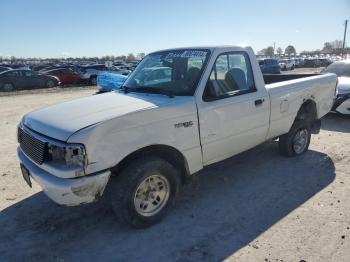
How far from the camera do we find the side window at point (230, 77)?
4.12 m

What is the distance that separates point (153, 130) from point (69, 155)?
0.90 meters

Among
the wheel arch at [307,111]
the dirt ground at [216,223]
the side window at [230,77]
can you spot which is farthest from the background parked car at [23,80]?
the side window at [230,77]

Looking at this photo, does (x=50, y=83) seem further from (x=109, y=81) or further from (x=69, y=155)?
(x=69, y=155)

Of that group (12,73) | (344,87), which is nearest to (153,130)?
(344,87)

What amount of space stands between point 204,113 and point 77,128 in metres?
1.51

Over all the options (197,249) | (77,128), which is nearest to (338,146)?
(197,249)

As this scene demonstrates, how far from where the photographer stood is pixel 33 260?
3.32m

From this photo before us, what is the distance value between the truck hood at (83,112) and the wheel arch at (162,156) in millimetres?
458

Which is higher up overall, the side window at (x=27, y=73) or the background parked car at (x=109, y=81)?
the side window at (x=27, y=73)

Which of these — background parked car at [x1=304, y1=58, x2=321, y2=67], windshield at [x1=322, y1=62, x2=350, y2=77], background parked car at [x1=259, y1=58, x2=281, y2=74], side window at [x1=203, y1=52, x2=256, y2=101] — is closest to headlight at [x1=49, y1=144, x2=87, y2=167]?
side window at [x1=203, y1=52, x2=256, y2=101]

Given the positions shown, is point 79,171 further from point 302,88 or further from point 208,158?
point 302,88

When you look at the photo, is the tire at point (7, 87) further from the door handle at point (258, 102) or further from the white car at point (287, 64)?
the white car at point (287, 64)

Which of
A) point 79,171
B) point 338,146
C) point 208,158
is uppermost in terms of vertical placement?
point 79,171

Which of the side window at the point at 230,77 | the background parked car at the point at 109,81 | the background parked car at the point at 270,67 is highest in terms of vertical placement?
the side window at the point at 230,77
